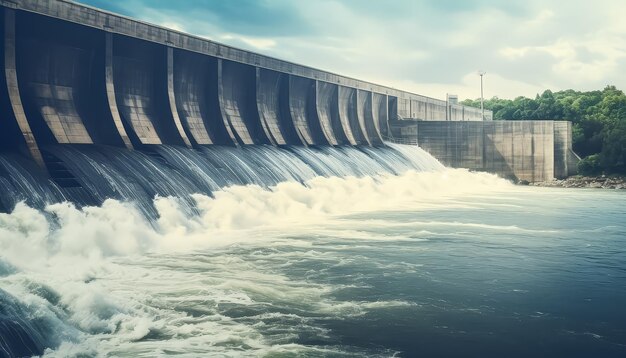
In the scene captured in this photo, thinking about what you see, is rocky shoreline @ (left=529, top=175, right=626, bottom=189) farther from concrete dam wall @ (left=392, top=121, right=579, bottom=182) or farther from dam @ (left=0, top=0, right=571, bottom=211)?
dam @ (left=0, top=0, right=571, bottom=211)

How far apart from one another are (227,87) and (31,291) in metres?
23.1

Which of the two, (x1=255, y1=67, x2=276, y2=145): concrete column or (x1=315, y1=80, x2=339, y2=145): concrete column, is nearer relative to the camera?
(x1=255, y1=67, x2=276, y2=145): concrete column

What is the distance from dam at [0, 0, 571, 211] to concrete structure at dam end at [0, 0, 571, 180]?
49 millimetres

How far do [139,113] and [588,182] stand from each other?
3718 centimetres

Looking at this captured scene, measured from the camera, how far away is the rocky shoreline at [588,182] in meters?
48.0

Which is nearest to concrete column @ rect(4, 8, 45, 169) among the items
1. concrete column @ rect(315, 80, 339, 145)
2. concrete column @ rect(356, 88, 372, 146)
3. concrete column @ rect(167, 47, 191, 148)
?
concrete column @ rect(167, 47, 191, 148)

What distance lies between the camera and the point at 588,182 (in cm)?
4875

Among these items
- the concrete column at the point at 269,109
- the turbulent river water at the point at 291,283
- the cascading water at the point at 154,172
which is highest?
the concrete column at the point at 269,109

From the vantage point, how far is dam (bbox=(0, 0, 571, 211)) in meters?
18.5

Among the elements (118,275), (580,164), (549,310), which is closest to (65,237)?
(118,275)

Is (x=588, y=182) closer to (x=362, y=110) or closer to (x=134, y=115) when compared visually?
(x=362, y=110)

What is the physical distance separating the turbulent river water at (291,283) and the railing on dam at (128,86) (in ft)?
13.8

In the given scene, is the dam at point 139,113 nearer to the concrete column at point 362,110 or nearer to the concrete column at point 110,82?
the concrete column at point 110,82

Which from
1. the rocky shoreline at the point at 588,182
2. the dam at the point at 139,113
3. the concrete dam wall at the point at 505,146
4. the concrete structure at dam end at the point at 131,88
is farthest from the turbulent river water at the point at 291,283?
the concrete dam wall at the point at 505,146
